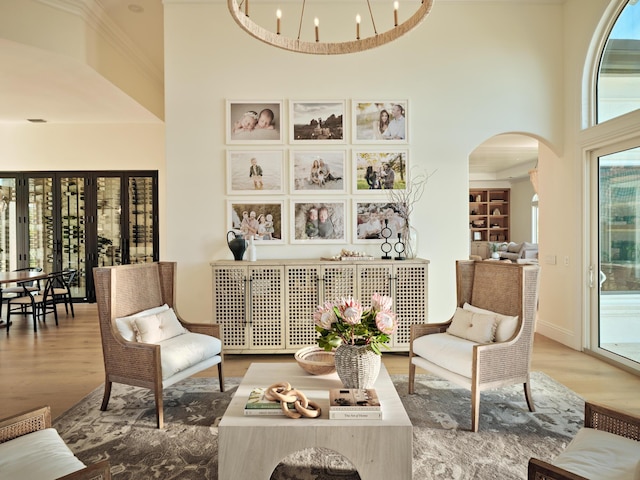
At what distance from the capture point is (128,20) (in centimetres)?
493

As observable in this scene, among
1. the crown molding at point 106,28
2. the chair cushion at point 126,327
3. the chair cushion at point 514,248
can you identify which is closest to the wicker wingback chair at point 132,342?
the chair cushion at point 126,327

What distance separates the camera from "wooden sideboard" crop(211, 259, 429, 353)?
425 cm

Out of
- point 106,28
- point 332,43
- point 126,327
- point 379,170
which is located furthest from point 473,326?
point 106,28

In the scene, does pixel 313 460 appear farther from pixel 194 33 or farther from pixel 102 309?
pixel 194 33

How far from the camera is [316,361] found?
2.70m

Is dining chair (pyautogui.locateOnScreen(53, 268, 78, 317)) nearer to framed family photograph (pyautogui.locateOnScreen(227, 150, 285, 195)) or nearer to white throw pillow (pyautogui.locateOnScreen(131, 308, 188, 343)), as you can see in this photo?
framed family photograph (pyautogui.locateOnScreen(227, 150, 285, 195))

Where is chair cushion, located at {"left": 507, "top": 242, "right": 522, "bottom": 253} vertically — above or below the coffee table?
above

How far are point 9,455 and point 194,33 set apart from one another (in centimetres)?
460

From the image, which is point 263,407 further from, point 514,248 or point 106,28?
point 514,248

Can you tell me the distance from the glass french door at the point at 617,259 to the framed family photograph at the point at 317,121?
3.00 meters

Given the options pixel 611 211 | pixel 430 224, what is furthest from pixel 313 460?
pixel 611 211

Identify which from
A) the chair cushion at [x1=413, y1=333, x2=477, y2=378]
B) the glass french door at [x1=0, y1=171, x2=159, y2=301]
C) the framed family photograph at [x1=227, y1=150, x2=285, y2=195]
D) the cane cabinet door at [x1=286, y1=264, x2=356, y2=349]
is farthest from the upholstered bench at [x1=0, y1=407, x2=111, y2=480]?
the glass french door at [x1=0, y1=171, x2=159, y2=301]

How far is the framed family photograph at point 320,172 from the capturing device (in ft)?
15.5

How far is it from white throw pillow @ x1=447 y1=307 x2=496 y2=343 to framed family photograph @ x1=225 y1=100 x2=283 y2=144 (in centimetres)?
289
